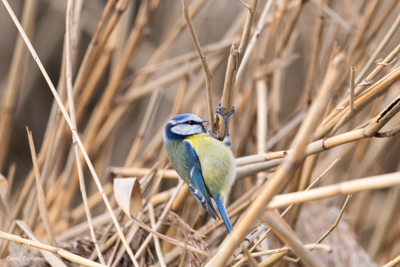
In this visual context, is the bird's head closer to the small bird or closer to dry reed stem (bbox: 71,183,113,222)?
the small bird

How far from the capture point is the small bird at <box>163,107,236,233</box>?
37.8 inches

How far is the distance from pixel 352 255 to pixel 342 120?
66 cm

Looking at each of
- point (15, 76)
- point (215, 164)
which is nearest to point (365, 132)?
point (215, 164)

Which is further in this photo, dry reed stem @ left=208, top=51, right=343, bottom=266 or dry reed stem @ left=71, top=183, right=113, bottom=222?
dry reed stem @ left=71, top=183, right=113, bottom=222

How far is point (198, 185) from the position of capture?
970 millimetres

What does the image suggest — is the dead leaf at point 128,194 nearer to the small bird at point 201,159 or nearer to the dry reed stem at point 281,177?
the small bird at point 201,159

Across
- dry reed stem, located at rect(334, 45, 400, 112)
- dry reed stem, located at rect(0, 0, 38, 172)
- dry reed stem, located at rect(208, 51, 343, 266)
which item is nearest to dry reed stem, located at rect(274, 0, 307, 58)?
dry reed stem, located at rect(334, 45, 400, 112)

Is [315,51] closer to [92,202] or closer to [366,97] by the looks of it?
[366,97]

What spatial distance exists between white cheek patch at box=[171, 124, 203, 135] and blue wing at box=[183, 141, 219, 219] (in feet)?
0.17

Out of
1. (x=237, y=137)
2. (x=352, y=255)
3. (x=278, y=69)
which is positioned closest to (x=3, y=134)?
(x=237, y=137)

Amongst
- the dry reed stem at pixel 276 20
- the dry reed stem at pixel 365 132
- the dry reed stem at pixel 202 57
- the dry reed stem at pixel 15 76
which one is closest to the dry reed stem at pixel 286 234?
the dry reed stem at pixel 365 132

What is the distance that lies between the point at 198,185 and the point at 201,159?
102 mm

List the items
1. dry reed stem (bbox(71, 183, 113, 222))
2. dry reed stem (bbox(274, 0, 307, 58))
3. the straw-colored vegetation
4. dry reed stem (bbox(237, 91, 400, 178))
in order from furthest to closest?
1. dry reed stem (bbox(71, 183, 113, 222))
2. dry reed stem (bbox(274, 0, 307, 58))
3. the straw-colored vegetation
4. dry reed stem (bbox(237, 91, 400, 178))

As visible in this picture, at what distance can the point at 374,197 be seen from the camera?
1.74m
